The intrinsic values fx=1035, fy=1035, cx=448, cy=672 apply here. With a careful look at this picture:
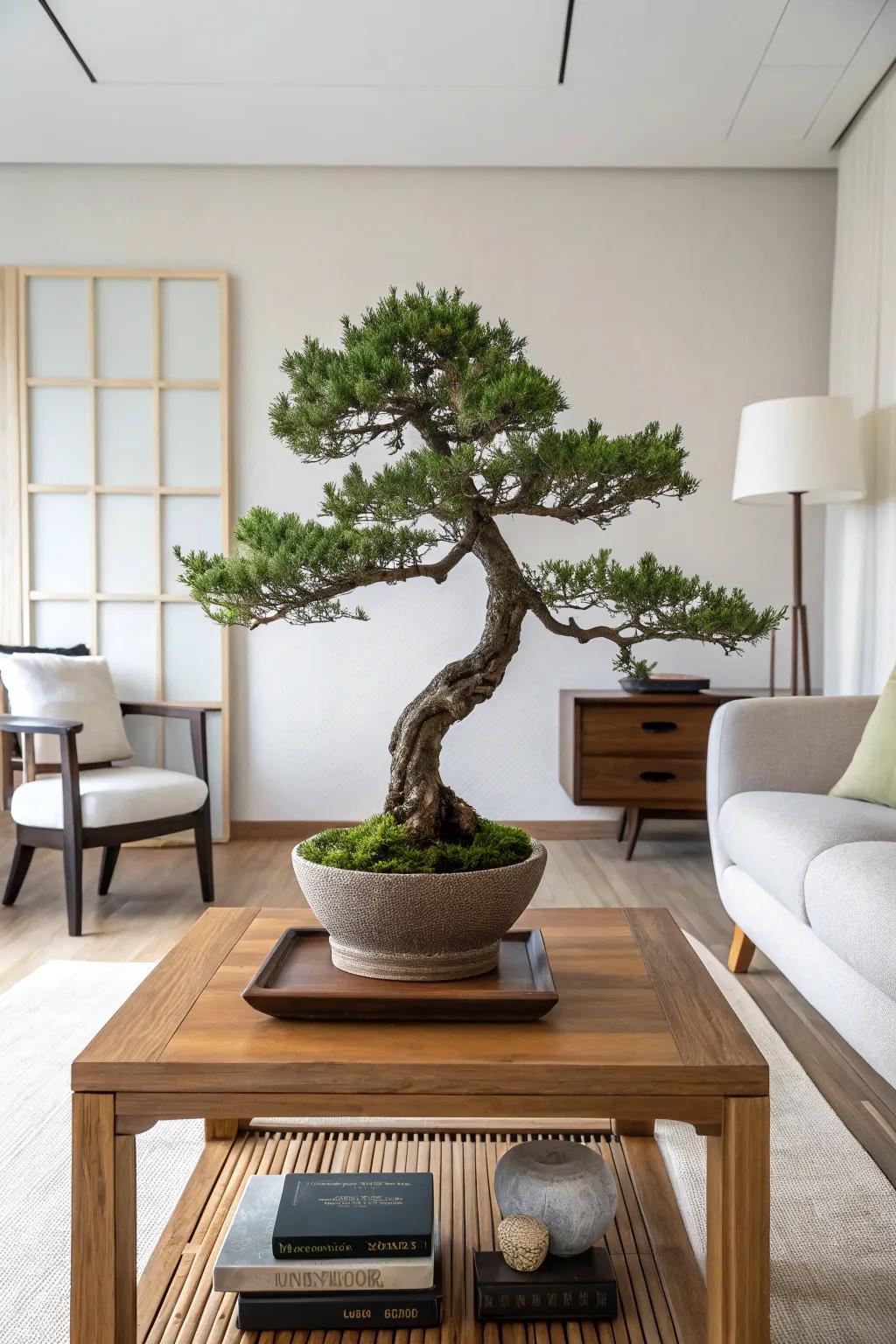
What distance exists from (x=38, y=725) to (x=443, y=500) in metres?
2.16

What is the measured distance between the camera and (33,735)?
3377mm

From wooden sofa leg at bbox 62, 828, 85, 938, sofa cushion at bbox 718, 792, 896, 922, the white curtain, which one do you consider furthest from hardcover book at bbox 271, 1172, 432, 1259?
the white curtain

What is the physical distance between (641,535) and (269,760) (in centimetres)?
178

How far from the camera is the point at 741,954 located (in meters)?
2.62

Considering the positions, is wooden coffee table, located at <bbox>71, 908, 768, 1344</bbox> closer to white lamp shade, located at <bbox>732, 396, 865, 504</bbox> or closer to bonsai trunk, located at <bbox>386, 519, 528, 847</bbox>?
bonsai trunk, located at <bbox>386, 519, 528, 847</bbox>

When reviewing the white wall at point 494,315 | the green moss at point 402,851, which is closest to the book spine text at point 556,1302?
the green moss at point 402,851

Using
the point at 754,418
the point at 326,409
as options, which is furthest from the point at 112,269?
the point at 326,409

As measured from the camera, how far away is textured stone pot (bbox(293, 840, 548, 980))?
117cm

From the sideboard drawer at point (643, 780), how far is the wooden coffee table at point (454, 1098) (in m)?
2.41

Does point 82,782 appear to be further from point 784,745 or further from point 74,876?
point 784,745

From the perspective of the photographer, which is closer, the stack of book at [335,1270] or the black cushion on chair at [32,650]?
the stack of book at [335,1270]

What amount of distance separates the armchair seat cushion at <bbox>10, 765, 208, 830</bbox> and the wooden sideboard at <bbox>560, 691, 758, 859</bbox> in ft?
4.55

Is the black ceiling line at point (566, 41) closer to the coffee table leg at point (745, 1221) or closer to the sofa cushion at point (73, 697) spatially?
the sofa cushion at point (73, 697)

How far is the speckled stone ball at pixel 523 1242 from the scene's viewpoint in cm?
114
